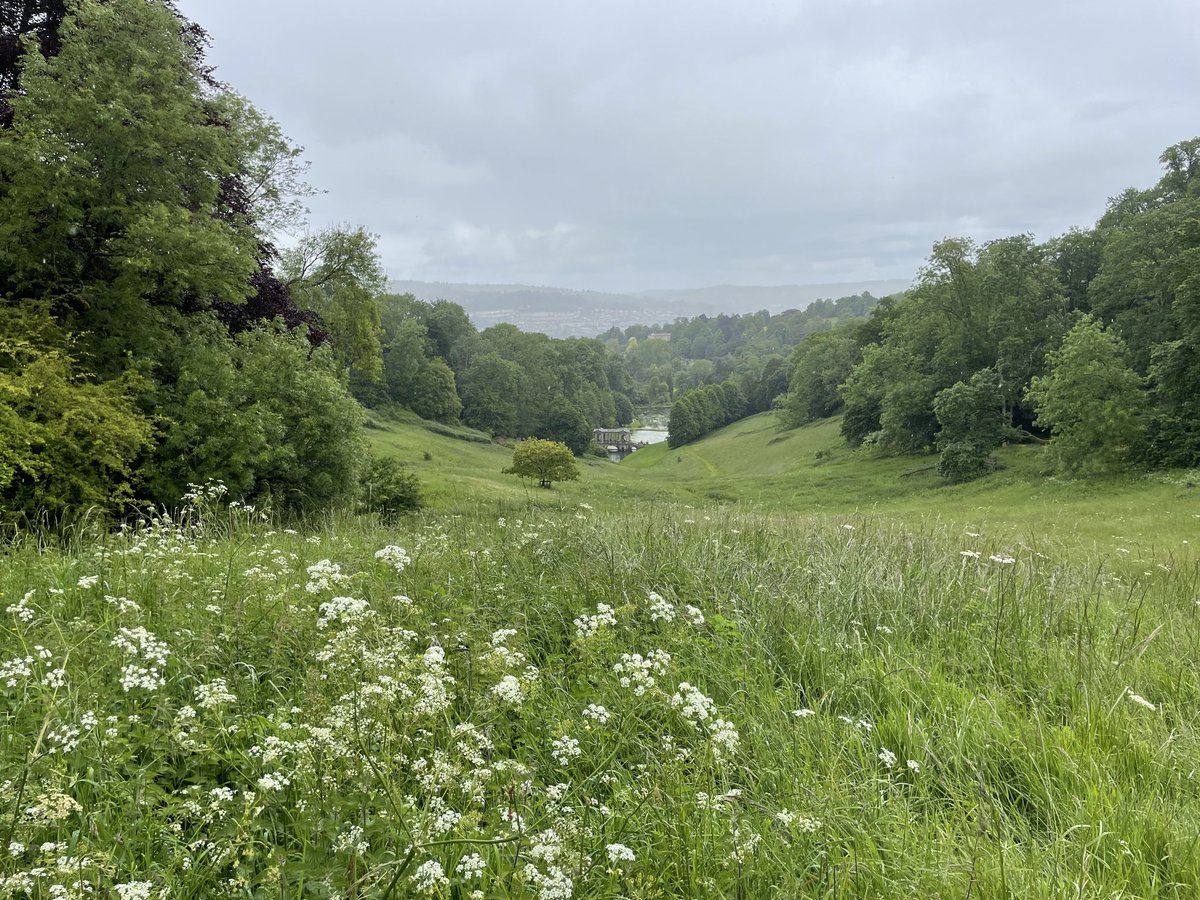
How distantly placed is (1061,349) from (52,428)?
5359cm

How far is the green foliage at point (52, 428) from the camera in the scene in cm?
1019

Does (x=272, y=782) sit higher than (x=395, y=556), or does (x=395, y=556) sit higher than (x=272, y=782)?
(x=395, y=556)

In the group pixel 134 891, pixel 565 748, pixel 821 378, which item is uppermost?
pixel 821 378

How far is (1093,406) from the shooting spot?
36.5m

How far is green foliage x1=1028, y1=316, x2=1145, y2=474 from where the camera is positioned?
3559 cm

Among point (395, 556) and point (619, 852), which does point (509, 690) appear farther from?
point (395, 556)

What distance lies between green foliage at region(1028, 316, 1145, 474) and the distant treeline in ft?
0.27

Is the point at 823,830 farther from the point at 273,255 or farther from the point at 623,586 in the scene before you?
the point at 273,255

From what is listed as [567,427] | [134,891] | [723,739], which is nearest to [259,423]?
[134,891]

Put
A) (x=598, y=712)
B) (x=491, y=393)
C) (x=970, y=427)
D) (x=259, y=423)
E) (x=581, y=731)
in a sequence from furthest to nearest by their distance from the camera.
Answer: (x=491, y=393) < (x=970, y=427) < (x=259, y=423) < (x=581, y=731) < (x=598, y=712)

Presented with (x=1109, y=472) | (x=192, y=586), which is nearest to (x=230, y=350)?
(x=192, y=586)

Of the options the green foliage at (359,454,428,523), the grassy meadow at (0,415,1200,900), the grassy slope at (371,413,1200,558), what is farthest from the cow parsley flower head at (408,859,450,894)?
the green foliage at (359,454,428,523)

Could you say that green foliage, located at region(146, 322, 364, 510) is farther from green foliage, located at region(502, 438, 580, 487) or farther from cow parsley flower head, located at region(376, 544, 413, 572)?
green foliage, located at region(502, 438, 580, 487)

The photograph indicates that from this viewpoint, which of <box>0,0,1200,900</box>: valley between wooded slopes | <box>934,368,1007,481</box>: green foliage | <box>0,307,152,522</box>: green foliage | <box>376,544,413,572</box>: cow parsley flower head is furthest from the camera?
<box>934,368,1007,481</box>: green foliage
